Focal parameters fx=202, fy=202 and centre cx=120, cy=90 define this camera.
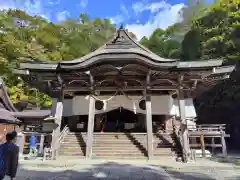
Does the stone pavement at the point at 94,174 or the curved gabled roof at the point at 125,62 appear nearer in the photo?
the stone pavement at the point at 94,174

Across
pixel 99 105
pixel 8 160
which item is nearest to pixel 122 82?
pixel 99 105

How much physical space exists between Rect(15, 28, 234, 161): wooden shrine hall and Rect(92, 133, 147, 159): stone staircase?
2.2 inches

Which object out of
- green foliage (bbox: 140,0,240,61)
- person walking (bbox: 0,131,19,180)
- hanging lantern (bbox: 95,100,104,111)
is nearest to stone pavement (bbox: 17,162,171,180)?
person walking (bbox: 0,131,19,180)

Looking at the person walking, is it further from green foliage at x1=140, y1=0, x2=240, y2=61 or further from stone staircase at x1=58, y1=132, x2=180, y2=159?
green foliage at x1=140, y1=0, x2=240, y2=61

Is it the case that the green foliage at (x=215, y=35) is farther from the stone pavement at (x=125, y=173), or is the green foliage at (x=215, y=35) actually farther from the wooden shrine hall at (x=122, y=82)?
the stone pavement at (x=125, y=173)

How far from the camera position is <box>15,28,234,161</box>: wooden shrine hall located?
988 centimetres

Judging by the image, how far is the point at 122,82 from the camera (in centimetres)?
1130

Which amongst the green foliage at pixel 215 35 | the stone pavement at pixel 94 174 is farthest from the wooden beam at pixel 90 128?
the green foliage at pixel 215 35

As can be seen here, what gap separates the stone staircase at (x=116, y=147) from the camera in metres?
9.80

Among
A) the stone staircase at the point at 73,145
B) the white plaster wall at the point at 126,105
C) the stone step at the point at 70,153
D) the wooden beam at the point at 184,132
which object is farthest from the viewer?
the white plaster wall at the point at 126,105

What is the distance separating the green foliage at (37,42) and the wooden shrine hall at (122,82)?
8.55 m

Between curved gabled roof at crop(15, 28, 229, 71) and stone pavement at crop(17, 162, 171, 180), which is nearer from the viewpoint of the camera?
stone pavement at crop(17, 162, 171, 180)

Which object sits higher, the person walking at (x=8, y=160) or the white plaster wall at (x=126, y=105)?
the white plaster wall at (x=126, y=105)

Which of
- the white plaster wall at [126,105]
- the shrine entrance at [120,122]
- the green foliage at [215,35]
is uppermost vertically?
the green foliage at [215,35]
